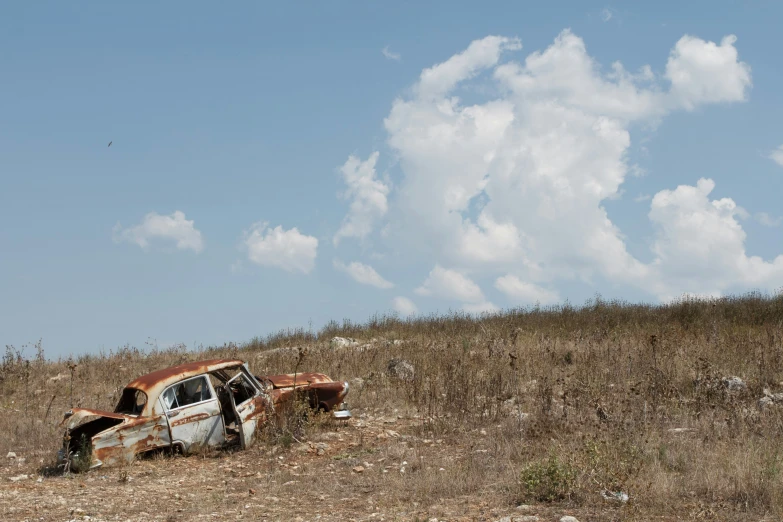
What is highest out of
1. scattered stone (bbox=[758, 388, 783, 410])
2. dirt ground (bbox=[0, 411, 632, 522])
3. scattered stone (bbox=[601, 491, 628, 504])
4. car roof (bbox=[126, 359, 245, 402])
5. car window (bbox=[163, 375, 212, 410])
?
car roof (bbox=[126, 359, 245, 402])

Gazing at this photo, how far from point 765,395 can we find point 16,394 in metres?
17.2

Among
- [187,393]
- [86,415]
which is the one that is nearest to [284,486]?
[187,393]

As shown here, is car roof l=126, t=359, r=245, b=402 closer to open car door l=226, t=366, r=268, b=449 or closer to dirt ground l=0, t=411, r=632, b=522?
open car door l=226, t=366, r=268, b=449

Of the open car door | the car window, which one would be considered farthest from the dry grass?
the car window

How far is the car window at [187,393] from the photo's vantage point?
10.5m

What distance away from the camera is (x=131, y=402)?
35.1 feet

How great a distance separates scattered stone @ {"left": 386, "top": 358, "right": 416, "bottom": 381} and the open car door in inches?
154

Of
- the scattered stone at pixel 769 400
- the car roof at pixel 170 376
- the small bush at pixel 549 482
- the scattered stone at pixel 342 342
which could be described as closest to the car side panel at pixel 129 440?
the car roof at pixel 170 376

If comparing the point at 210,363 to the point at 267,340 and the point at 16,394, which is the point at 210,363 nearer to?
the point at 16,394

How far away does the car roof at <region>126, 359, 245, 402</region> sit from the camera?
1038 centimetres

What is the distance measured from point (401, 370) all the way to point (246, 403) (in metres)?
4.63

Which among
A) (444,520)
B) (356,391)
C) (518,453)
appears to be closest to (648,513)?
(444,520)

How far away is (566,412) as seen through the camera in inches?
417

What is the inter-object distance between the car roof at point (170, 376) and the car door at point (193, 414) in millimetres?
93
